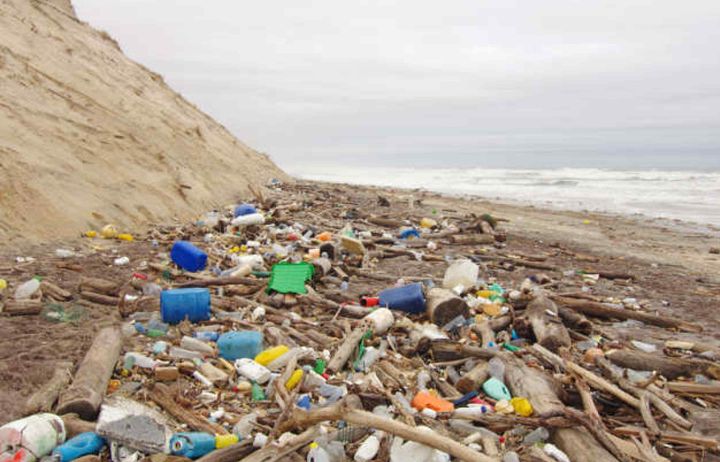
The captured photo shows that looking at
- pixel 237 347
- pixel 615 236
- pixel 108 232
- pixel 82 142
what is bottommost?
pixel 615 236

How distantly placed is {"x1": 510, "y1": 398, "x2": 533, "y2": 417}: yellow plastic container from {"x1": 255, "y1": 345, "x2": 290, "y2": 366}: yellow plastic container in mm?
1806

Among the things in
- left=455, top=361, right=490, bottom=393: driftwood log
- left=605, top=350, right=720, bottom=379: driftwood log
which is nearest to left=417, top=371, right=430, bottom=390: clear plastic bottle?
left=455, top=361, right=490, bottom=393: driftwood log

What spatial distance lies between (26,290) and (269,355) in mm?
2744

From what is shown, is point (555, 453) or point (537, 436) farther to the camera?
point (537, 436)

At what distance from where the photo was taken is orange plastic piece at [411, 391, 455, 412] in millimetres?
3678

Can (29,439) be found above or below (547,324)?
above

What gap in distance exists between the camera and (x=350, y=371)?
4367mm

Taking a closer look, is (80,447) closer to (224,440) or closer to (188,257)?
(224,440)

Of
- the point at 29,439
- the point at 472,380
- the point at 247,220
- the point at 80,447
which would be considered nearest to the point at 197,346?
the point at 80,447

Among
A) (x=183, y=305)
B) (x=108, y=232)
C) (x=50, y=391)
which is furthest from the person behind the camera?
(x=108, y=232)

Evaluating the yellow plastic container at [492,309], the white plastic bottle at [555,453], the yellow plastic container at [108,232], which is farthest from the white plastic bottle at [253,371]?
the yellow plastic container at [108,232]

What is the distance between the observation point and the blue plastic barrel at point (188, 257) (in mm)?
6996

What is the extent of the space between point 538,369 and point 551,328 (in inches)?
32.2

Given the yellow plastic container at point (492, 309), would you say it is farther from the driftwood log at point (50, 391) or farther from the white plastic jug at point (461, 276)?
the driftwood log at point (50, 391)
